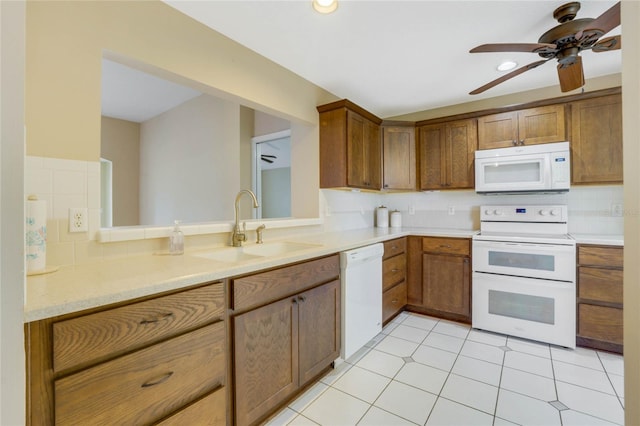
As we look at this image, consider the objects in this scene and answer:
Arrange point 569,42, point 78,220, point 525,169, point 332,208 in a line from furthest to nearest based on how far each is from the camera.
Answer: point 332,208 < point 525,169 < point 569,42 < point 78,220

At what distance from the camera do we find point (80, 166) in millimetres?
1330

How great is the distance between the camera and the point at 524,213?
2803 mm

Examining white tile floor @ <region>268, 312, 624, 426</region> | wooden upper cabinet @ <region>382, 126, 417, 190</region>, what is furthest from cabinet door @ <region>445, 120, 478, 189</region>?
white tile floor @ <region>268, 312, 624, 426</region>

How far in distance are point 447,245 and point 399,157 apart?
1.15 meters

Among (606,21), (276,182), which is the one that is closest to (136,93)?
(276,182)

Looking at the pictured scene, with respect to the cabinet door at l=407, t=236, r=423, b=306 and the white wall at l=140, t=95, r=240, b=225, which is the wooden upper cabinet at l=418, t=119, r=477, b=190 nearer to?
the cabinet door at l=407, t=236, r=423, b=306

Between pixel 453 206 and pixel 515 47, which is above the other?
pixel 515 47

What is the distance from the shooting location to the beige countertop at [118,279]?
2.70 ft

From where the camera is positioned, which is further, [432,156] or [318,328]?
[432,156]

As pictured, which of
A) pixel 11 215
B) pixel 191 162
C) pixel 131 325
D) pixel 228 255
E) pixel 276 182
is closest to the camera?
pixel 11 215

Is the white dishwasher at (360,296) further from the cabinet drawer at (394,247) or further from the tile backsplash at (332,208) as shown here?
the tile backsplash at (332,208)

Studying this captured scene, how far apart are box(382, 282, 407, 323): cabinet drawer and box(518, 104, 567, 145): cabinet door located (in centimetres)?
189

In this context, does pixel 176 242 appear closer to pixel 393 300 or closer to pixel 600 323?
pixel 393 300

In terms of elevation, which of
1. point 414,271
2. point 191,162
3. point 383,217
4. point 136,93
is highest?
point 136,93
